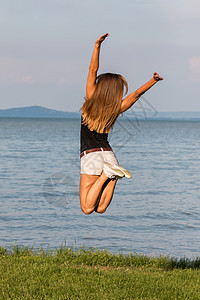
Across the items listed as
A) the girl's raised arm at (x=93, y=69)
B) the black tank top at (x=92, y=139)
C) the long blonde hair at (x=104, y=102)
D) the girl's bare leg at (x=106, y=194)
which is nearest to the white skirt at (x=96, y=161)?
the black tank top at (x=92, y=139)

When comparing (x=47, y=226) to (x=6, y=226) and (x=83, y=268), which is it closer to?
(x=6, y=226)

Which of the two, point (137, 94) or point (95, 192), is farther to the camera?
point (95, 192)

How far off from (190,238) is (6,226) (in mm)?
5616

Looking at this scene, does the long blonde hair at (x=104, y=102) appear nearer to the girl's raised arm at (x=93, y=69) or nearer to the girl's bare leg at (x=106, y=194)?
the girl's raised arm at (x=93, y=69)

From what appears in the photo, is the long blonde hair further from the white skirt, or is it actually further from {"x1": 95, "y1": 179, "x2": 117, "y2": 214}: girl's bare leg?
{"x1": 95, "y1": 179, "x2": 117, "y2": 214}: girl's bare leg

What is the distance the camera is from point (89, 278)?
7.14 m

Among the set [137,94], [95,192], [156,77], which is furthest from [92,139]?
[156,77]

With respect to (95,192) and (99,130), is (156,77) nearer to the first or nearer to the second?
(99,130)

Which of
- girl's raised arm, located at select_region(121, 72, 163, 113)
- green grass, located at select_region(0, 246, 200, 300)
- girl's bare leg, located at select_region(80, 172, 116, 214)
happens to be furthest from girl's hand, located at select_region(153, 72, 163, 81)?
green grass, located at select_region(0, 246, 200, 300)

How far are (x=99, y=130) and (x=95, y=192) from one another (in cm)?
91

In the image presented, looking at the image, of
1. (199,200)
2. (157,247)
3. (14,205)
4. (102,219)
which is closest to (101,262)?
(157,247)

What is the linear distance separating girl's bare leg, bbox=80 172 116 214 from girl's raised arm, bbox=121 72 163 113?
1.06 m

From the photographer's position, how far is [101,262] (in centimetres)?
877

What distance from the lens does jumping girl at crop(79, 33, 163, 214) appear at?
22.4 ft
